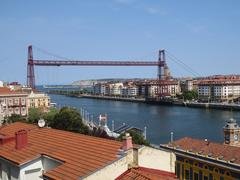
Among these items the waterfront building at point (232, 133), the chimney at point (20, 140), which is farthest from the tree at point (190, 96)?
the chimney at point (20, 140)

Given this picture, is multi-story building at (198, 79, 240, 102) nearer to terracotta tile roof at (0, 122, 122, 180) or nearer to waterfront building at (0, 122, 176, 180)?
terracotta tile roof at (0, 122, 122, 180)

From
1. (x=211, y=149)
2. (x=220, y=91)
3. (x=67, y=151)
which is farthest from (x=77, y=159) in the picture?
(x=220, y=91)

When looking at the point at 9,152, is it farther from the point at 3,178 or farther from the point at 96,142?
the point at 96,142

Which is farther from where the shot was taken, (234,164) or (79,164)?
(234,164)

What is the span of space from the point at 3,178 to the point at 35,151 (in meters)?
0.50

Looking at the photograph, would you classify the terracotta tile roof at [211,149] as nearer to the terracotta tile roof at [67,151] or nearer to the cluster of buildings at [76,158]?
the cluster of buildings at [76,158]

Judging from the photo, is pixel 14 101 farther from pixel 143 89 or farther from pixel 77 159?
pixel 143 89

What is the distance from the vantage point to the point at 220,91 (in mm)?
41844

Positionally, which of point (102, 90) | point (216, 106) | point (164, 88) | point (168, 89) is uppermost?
point (164, 88)

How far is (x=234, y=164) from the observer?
630cm

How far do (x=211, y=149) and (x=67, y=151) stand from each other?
4.27 meters

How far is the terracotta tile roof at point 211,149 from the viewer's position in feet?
21.6

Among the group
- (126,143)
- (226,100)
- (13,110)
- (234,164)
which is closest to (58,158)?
(126,143)

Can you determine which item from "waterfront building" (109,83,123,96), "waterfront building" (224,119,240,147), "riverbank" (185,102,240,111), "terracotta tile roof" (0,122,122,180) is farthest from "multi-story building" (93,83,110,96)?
"terracotta tile roof" (0,122,122,180)
